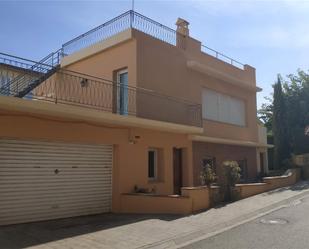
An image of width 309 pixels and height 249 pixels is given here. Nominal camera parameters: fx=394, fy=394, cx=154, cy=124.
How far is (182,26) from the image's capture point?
18.3 meters

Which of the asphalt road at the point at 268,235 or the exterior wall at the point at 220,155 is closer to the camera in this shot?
the asphalt road at the point at 268,235

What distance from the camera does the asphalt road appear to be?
8.33 meters

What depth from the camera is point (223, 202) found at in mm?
15094

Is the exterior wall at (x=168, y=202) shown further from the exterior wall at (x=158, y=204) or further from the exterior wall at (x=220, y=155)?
the exterior wall at (x=220, y=155)

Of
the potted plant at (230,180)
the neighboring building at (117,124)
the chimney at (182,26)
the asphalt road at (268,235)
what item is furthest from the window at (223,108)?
the asphalt road at (268,235)

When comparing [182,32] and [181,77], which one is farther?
[182,32]

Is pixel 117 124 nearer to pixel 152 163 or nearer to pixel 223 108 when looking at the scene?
pixel 152 163

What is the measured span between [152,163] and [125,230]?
5875 mm

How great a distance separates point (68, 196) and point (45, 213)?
3.13ft

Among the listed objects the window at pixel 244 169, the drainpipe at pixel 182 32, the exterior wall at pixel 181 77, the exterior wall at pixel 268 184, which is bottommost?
the exterior wall at pixel 268 184

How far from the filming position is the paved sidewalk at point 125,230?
884 cm

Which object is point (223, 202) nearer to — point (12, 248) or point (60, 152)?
point (60, 152)

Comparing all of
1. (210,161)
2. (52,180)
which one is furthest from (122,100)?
(210,161)

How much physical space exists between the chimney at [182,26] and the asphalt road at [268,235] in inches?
377
